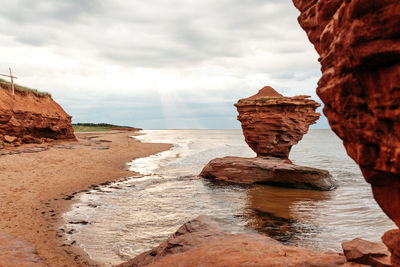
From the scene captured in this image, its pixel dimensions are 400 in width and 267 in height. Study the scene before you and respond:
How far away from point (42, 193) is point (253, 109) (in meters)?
15.1

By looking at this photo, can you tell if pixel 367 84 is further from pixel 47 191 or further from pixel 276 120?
pixel 276 120

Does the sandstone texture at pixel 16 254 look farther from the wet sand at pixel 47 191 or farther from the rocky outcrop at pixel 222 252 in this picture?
the rocky outcrop at pixel 222 252

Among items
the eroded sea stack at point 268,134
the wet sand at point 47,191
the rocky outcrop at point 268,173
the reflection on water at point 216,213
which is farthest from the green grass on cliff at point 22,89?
the rocky outcrop at point 268,173

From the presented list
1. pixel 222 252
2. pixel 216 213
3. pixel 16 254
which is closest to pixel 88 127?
pixel 216 213

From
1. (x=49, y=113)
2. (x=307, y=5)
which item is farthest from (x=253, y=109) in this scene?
(x=49, y=113)

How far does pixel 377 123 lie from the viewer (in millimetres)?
2953

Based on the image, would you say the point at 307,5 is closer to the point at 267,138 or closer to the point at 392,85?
the point at 392,85

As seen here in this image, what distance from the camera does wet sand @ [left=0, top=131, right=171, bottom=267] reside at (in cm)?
813

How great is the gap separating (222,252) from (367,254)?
265 centimetres

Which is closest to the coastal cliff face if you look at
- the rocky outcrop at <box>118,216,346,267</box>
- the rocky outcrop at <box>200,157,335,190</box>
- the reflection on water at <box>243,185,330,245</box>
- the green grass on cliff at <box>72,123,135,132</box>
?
the rocky outcrop at <box>118,216,346,267</box>

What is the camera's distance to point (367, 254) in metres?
4.55

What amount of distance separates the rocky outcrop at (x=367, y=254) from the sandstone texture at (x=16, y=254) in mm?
6635

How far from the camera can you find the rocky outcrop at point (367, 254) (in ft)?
14.5

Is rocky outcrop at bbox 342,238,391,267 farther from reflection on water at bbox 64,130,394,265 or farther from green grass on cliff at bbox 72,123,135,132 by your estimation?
green grass on cliff at bbox 72,123,135,132
